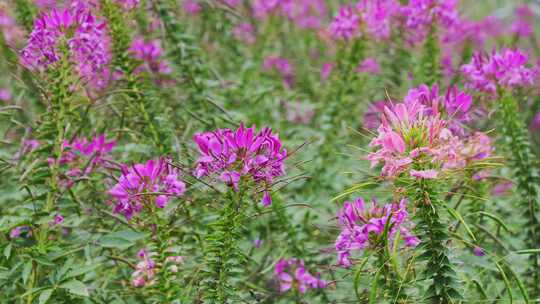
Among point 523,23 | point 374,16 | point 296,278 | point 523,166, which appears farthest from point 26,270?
point 523,23

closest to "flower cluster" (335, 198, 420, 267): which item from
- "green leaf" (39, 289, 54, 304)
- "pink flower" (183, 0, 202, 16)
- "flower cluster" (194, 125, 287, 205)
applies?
"flower cluster" (194, 125, 287, 205)

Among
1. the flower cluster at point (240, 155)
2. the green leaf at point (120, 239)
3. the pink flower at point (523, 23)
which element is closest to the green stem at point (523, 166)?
the flower cluster at point (240, 155)

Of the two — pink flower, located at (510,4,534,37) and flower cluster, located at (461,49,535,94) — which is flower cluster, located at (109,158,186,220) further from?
pink flower, located at (510,4,534,37)

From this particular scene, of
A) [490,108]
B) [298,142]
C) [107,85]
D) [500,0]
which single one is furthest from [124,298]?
[500,0]

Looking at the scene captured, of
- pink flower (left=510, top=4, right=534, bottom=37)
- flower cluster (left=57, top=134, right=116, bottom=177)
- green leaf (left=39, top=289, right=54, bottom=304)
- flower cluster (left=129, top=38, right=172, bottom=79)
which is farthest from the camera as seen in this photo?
pink flower (left=510, top=4, right=534, bottom=37)

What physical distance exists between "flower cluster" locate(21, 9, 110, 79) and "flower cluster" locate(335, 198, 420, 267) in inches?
34.8

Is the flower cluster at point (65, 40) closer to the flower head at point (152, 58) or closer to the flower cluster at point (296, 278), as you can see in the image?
the flower head at point (152, 58)

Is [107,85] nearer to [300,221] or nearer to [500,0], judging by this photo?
[300,221]

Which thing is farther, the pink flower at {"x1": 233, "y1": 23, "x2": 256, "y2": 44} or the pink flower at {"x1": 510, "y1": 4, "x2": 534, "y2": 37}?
the pink flower at {"x1": 510, "y1": 4, "x2": 534, "y2": 37}

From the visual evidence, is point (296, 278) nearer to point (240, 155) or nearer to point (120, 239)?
point (120, 239)

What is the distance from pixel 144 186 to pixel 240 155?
36cm

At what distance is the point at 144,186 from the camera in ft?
4.75

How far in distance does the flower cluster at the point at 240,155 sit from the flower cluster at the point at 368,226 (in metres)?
0.25

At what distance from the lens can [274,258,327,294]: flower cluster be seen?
1.88 metres
